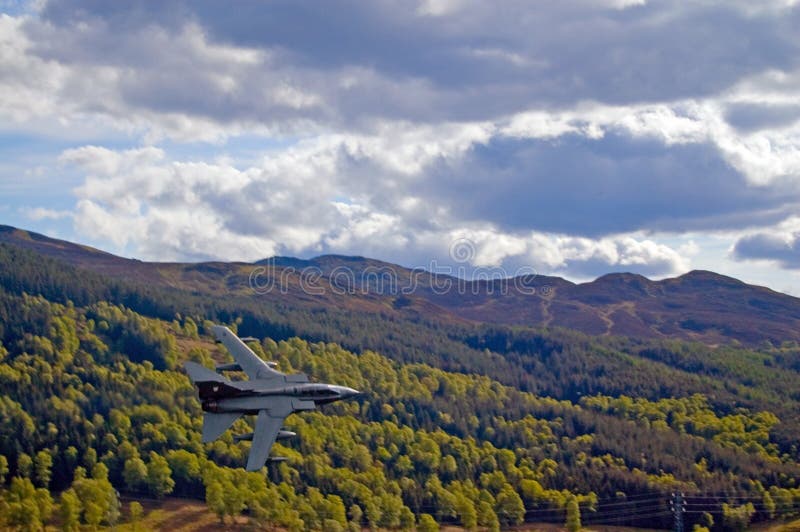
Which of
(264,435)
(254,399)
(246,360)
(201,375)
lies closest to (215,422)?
(254,399)

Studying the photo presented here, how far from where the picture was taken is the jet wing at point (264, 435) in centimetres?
10762

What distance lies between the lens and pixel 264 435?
112 m

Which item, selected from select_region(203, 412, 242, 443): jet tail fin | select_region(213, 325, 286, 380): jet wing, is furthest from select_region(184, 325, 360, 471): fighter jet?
select_region(213, 325, 286, 380): jet wing

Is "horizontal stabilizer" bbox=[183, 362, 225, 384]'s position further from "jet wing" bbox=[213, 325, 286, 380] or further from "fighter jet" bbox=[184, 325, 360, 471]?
"jet wing" bbox=[213, 325, 286, 380]

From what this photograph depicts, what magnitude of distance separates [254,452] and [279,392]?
988 centimetres

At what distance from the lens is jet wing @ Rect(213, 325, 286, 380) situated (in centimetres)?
11794

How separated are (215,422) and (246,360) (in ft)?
31.7

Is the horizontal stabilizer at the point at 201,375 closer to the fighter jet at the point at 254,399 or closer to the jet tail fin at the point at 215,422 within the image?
the fighter jet at the point at 254,399

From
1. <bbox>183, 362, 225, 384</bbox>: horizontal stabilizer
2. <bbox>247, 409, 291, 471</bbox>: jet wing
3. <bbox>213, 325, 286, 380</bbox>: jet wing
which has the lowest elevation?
<bbox>247, 409, 291, 471</bbox>: jet wing

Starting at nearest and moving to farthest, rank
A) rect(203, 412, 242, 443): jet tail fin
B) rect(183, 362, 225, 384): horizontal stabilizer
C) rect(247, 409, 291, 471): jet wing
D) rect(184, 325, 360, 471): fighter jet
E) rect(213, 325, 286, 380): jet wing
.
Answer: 1. rect(247, 409, 291, 471): jet wing
2. rect(184, 325, 360, 471): fighter jet
3. rect(203, 412, 242, 443): jet tail fin
4. rect(183, 362, 225, 384): horizontal stabilizer
5. rect(213, 325, 286, 380): jet wing

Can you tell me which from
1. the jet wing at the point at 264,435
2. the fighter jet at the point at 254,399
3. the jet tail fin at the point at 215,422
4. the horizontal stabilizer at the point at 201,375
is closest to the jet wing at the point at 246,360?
the fighter jet at the point at 254,399

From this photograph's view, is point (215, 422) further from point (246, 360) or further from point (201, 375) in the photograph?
point (246, 360)

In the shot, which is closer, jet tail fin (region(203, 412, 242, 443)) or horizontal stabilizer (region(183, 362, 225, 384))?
jet tail fin (region(203, 412, 242, 443))

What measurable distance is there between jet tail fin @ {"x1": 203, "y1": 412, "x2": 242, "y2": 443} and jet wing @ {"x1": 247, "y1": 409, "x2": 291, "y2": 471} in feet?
11.4
